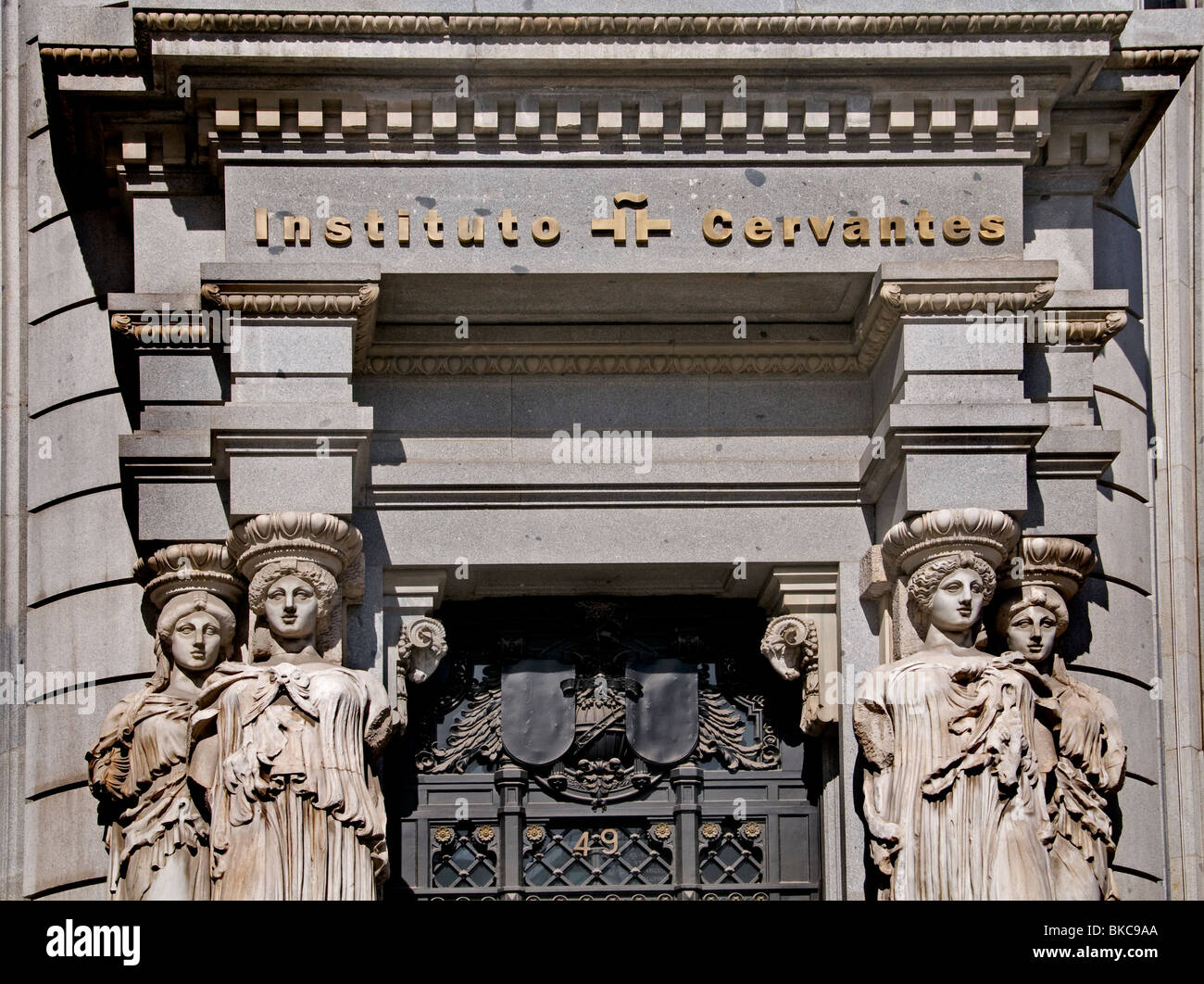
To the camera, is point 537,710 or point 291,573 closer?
point 291,573

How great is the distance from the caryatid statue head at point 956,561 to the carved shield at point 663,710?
2.08m

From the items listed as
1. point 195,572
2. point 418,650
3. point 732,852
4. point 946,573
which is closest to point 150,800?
point 195,572

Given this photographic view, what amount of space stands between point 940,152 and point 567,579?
12.5 feet

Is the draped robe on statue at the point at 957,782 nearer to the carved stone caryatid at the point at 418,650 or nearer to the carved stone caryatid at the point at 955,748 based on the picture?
the carved stone caryatid at the point at 955,748

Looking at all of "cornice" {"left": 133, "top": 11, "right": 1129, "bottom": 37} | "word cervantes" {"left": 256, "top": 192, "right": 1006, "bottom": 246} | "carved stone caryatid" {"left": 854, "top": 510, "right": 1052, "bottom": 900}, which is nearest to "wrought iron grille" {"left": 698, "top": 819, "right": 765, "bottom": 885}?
"carved stone caryatid" {"left": 854, "top": 510, "right": 1052, "bottom": 900}

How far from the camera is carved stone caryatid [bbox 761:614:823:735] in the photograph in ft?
61.0

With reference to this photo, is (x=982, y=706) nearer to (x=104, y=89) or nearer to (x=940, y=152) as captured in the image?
(x=940, y=152)

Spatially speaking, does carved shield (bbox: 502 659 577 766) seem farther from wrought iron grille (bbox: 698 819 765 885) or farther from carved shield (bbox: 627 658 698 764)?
wrought iron grille (bbox: 698 819 765 885)

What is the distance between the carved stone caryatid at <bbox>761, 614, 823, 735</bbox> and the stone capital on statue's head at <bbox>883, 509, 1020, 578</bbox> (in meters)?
1.18

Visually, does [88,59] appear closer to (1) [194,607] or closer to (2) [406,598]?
(1) [194,607]

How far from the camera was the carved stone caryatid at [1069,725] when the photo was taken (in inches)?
683

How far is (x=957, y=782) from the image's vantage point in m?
16.9

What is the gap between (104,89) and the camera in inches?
722

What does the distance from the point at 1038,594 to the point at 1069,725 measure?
895 millimetres
